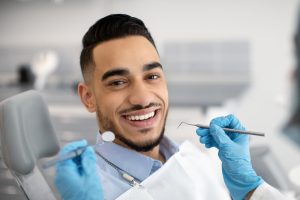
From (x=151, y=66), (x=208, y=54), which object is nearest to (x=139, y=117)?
(x=151, y=66)

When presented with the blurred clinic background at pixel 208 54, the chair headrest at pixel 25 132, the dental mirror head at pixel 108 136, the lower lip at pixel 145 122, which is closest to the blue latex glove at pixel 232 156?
the lower lip at pixel 145 122

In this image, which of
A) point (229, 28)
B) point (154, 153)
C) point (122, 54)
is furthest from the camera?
point (229, 28)

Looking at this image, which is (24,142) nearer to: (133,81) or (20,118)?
(20,118)

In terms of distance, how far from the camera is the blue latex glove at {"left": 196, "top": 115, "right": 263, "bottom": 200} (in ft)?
2.70

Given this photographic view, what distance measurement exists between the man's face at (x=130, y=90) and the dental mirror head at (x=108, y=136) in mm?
11

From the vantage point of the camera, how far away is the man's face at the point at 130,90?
2.58 feet

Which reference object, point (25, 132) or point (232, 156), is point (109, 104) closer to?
point (25, 132)

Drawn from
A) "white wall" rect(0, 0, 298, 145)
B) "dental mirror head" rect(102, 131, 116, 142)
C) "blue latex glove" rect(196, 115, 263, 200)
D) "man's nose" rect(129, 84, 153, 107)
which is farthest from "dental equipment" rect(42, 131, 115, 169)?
"white wall" rect(0, 0, 298, 145)

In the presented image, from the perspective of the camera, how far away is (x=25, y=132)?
32.4 inches

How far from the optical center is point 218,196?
3.02ft

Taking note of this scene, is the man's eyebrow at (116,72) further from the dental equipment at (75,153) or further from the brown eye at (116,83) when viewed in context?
the dental equipment at (75,153)

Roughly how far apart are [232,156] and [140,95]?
26cm

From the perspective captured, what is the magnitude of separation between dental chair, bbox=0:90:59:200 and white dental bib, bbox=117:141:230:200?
0.72ft

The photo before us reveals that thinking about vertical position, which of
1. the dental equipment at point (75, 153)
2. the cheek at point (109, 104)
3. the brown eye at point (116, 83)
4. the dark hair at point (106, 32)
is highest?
the dark hair at point (106, 32)
